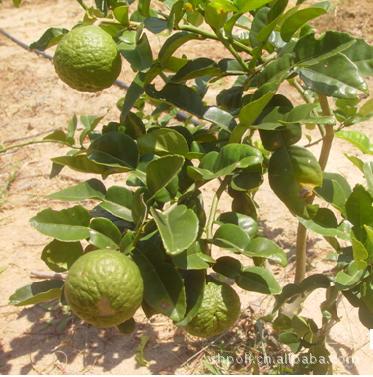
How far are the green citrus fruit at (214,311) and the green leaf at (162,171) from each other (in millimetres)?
201

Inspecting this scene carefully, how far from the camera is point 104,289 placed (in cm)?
71

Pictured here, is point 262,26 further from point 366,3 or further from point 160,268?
point 366,3

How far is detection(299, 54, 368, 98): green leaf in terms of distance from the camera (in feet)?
2.56

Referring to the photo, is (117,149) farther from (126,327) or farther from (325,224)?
(325,224)

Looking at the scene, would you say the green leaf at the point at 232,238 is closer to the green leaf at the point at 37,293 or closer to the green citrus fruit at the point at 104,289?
the green citrus fruit at the point at 104,289

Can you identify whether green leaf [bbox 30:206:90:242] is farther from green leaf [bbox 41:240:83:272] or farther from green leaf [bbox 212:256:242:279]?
green leaf [bbox 212:256:242:279]

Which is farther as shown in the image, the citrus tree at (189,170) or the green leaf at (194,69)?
the green leaf at (194,69)

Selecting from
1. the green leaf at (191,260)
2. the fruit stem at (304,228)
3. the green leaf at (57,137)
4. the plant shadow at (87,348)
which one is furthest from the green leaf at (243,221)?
the plant shadow at (87,348)

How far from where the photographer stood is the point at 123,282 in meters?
0.71

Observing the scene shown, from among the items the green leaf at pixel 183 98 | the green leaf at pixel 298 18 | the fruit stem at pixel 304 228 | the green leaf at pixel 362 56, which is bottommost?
the fruit stem at pixel 304 228

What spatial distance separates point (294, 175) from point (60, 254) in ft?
1.40

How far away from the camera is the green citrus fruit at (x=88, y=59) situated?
32.3 inches

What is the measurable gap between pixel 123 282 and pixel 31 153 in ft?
8.42

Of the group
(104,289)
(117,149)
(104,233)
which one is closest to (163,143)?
(117,149)
